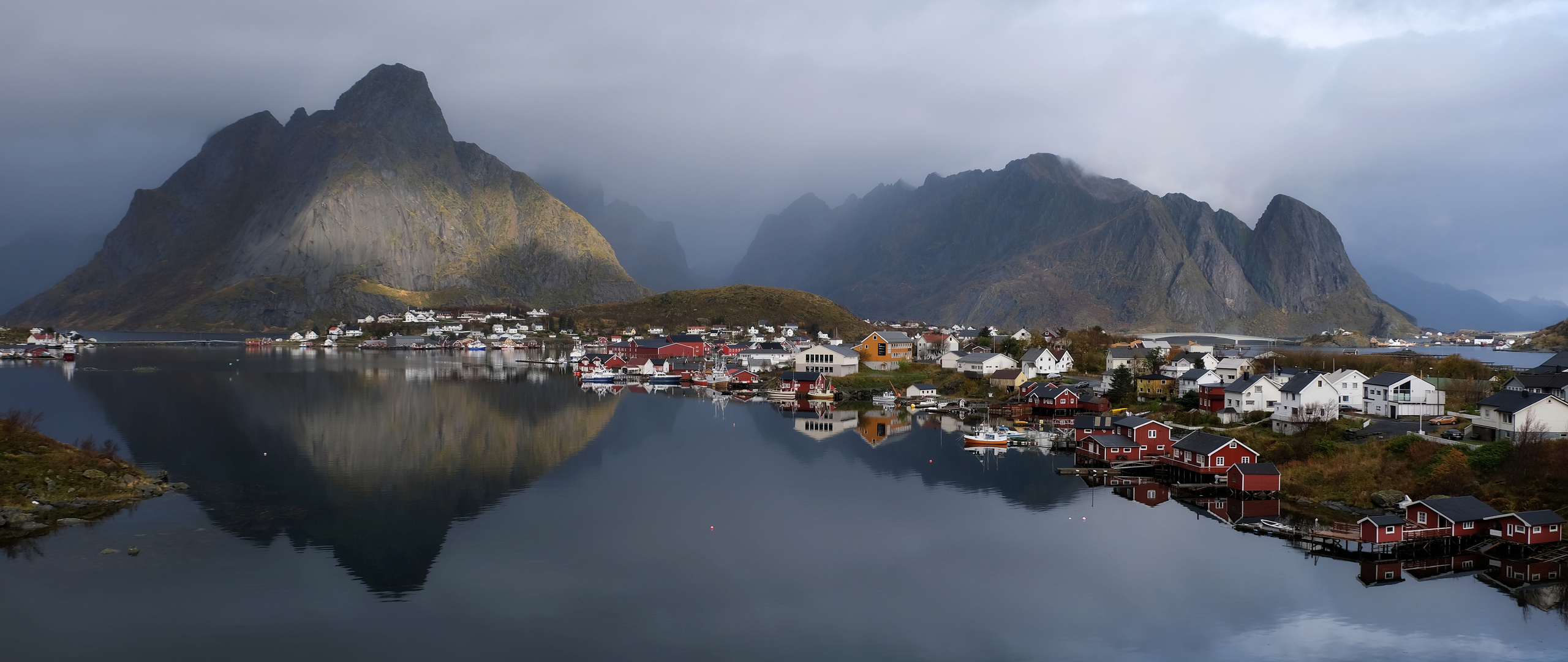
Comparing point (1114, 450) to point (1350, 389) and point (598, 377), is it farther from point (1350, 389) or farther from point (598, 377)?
point (598, 377)

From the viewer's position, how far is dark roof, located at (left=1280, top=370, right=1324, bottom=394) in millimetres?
29266

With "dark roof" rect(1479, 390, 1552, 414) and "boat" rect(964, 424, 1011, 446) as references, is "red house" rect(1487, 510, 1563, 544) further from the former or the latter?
"boat" rect(964, 424, 1011, 446)

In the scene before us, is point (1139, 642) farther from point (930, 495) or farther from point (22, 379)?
point (22, 379)

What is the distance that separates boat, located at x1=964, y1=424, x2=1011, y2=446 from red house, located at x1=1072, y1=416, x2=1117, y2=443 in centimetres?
267

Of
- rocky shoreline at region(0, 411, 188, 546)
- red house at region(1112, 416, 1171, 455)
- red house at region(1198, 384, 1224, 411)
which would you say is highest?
red house at region(1198, 384, 1224, 411)

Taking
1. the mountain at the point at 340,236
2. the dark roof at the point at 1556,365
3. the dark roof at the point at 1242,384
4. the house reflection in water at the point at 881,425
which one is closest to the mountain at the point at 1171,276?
the mountain at the point at 340,236

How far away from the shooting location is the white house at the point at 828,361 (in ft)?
184

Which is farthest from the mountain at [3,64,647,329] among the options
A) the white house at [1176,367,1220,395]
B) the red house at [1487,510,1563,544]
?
the red house at [1487,510,1563,544]

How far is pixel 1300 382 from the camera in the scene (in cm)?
2966

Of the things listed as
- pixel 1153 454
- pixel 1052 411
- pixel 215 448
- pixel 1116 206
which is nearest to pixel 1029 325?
pixel 1116 206

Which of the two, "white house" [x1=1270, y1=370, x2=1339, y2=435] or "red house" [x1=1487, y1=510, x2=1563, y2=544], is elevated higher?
"white house" [x1=1270, y1=370, x2=1339, y2=435]

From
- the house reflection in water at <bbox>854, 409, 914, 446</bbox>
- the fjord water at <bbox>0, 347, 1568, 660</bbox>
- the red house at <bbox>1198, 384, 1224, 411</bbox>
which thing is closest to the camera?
the fjord water at <bbox>0, 347, 1568, 660</bbox>

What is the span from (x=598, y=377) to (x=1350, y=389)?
45.1m

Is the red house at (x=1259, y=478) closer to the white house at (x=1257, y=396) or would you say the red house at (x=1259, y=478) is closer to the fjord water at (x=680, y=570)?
the fjord water at (x=680, y=570)
